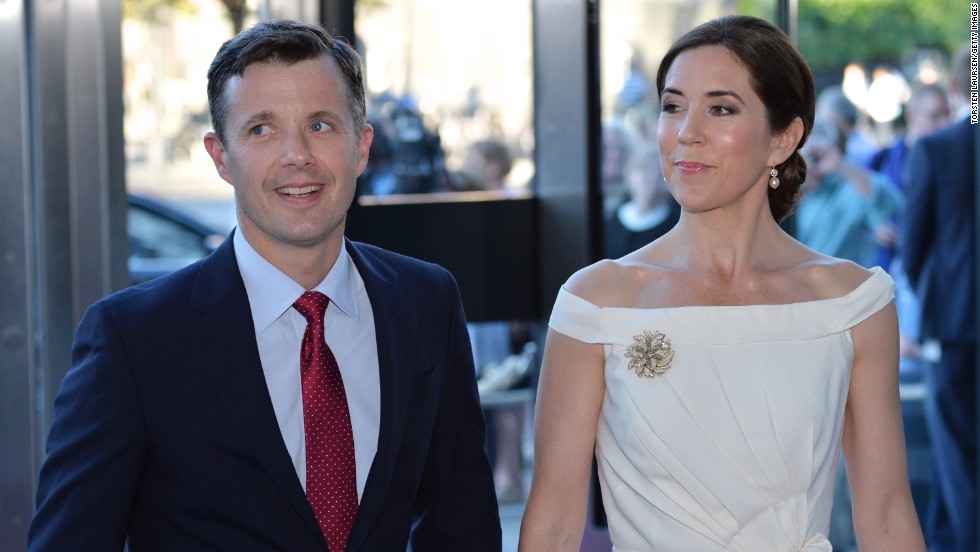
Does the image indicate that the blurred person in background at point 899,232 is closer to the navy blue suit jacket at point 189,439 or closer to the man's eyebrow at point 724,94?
the man's eyebrow at point 724,94

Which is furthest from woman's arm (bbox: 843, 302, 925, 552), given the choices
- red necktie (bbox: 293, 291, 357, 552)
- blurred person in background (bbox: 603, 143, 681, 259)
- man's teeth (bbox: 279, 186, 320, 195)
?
blurred person in background (bbox: 603, 143, 681, 259)

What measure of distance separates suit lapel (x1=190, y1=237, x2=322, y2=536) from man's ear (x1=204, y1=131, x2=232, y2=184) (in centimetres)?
16

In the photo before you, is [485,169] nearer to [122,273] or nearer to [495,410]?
[495,410]

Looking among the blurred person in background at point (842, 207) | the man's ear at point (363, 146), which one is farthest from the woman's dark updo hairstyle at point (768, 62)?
the blurred person in background at point (842, 207)

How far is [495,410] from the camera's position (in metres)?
5.25

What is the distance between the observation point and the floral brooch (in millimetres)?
2398

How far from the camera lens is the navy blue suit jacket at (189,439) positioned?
189cm

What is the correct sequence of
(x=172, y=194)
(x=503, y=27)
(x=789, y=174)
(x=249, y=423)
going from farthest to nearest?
(x=172, y=194) → (x=503, y=27) → (x=789, y=174) → (x=249, y=423)

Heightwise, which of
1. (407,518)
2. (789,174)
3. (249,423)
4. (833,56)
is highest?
(833,56)

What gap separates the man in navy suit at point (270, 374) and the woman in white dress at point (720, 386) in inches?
10.5

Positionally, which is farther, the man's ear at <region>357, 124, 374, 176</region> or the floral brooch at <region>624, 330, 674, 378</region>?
the floral brooch at <region>624, 330, 674, 378</region>

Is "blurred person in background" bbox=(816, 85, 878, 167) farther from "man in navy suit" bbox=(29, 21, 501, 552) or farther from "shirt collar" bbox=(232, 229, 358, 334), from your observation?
"shirt collar" bbox=(232, 229, 358, 334)

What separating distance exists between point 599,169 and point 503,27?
2222 millimetres

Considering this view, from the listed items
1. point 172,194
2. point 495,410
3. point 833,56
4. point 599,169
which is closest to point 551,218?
point 599,169
